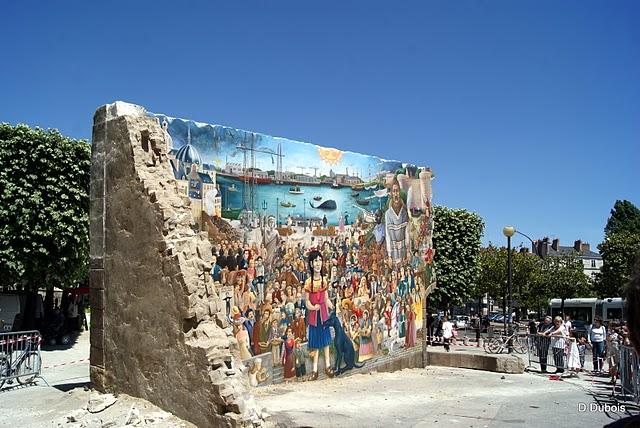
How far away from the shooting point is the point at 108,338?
33.4ft

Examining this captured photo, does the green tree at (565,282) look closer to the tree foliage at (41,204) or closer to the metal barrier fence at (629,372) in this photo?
the metal barrier fence at (629,372)

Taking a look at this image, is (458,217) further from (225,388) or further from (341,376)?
(225,388)

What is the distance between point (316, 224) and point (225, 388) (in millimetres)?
7656

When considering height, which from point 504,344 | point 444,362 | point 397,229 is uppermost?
point 397,229

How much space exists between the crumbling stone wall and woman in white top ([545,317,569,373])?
11629 millimetres

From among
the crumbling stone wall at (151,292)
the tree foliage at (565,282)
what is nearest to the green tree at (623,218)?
the tree foliage at (565,282)

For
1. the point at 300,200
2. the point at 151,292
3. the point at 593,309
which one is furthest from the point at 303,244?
the point at 593,309

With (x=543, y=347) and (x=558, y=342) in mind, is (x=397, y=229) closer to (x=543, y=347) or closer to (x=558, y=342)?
(x=543, y=347)

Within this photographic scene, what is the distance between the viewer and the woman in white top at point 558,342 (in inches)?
675

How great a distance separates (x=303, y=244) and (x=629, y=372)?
310 inches

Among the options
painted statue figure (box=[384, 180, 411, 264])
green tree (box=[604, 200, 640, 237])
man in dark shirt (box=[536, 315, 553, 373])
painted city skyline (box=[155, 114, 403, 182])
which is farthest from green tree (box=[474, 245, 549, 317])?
painted city skyline (box=[155, 114, 403, 182])

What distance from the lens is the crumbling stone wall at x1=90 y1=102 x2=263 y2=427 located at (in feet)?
27.5

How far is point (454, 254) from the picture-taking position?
30375 mm

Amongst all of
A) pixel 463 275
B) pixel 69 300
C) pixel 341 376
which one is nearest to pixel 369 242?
pixel 341 376
